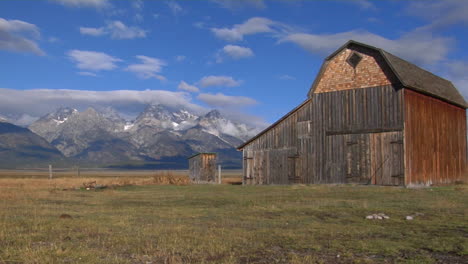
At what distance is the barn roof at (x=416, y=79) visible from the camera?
33469 millimetres

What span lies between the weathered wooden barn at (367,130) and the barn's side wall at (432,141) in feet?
0.22

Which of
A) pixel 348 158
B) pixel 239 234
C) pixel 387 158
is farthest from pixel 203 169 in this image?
pixel 239 234

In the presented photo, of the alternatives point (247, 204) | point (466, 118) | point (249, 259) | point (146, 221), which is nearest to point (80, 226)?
point (146, 221)

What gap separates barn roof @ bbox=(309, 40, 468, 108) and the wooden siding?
125 centimetres

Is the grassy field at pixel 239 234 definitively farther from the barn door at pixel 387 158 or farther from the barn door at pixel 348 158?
the barn door at pixel 348 158

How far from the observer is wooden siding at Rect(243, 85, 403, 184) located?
3384cm

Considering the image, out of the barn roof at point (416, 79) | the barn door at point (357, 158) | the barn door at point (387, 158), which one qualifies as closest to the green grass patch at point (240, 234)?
the barn door at point (387, 158)

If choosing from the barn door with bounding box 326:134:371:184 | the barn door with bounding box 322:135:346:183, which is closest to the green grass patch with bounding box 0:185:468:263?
the barn door with bounding box 326:134:371:184

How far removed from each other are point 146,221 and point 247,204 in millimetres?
6479

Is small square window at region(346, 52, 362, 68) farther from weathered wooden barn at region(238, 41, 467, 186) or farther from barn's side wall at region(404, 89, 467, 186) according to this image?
barn's side wall at region(404, 89, 467, 186)

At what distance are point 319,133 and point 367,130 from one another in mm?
4073

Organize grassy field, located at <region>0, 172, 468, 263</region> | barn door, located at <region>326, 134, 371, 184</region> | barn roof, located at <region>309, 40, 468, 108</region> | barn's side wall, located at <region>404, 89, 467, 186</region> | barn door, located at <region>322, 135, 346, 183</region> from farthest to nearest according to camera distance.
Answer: barn door, located at <region>322, 135, 346, 183</region> → barn door, located at <region>326, 134, 371, 184</region> → barn roof, located at <region>309, 40, 468, 108</region> → barn's side wall, located at <region>404, 89, 467, 186</region> → grassy field, located at <region>0, 172, 468, 263</region>

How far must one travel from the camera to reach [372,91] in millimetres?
34375

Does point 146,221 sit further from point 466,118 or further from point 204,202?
point 466,118
